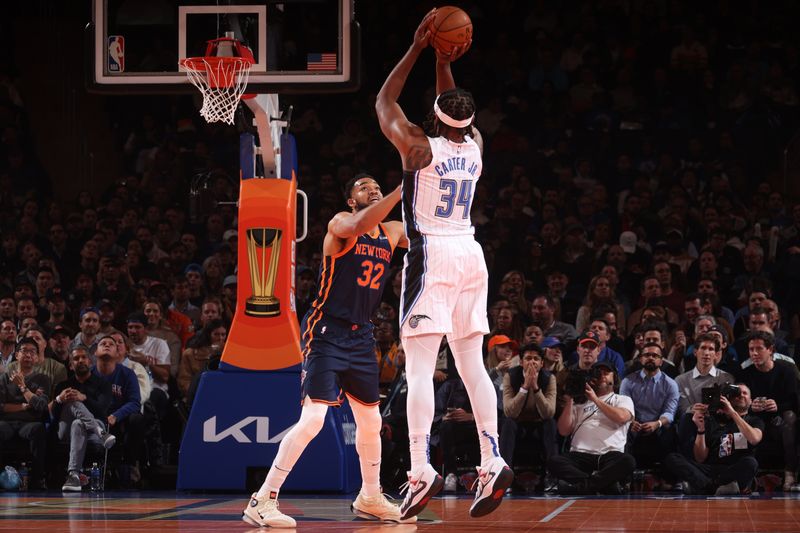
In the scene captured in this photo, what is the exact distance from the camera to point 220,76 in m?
9.34

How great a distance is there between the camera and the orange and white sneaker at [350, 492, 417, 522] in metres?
7.61

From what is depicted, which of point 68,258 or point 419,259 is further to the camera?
point 68,258

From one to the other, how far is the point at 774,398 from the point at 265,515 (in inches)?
212

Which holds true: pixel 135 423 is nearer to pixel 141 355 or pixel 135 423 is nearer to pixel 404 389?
pixel 141 355

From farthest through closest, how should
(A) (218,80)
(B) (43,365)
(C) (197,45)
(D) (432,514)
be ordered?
(B) (43,365)
(C) (197,45)
(A) (218,80)
(D) (432,514)

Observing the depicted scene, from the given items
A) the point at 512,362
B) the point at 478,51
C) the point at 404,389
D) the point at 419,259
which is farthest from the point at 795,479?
the point at 478,51

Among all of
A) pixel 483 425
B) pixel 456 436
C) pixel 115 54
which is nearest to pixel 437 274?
pixel 483 425

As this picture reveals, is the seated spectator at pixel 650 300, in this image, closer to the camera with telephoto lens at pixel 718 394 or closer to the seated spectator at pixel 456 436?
the camera with telephoto lens at pixel 718 394

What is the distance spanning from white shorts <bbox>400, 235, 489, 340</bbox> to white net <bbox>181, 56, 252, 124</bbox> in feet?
9.94

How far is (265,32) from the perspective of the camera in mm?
9719

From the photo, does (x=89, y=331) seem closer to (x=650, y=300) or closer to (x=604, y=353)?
(x=604, y=353)

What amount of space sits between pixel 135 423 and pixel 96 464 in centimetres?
52

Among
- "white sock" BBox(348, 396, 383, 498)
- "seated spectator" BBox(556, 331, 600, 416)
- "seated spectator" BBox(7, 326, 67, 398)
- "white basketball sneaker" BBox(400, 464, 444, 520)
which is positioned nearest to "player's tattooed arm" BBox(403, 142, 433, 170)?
"white basketball sneaker" BBox(400, 464, 444, 520)

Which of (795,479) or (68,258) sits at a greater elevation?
(68,258)
